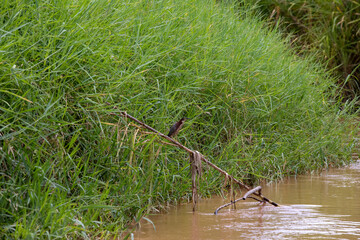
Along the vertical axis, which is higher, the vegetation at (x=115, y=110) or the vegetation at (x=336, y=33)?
the vegetation at (x=336, y=33)

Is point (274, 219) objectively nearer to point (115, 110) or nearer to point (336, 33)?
point (115, 110)

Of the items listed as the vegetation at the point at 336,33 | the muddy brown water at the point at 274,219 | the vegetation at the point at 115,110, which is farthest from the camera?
the vegetation at the point at 336,33

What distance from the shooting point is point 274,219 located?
3.63 m

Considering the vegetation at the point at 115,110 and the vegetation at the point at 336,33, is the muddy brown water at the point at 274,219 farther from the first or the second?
the vegetation at the point at 336,33

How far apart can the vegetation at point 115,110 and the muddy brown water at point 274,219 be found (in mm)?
160

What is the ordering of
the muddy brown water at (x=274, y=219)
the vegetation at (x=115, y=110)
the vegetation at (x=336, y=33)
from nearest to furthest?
1. the vegetation at (x=115, y=110)
2. the muddy brown water at (x=274, y=219)
3. the vegetation at (x=336, y=33)

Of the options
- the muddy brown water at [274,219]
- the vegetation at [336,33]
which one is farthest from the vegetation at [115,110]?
the vegetation at [336,33]

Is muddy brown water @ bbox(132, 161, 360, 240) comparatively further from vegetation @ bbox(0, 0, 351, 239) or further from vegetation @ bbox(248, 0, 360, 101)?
vegetation @ bbox(248, 0, 360, 101)

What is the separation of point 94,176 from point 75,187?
19 cm

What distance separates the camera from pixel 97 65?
11.4 ft

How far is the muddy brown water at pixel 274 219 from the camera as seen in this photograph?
326 centimetres

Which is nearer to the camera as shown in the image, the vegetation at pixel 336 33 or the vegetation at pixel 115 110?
the vegetation at pixel 115 110

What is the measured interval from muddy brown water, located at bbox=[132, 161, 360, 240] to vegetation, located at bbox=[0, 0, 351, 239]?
16 cm

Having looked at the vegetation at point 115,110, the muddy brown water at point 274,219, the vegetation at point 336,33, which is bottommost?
the muddy brown water at point 274,219
